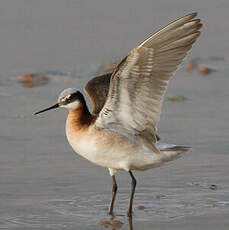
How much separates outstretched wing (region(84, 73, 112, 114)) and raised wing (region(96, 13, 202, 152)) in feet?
2.54

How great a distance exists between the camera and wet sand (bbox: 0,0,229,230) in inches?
354

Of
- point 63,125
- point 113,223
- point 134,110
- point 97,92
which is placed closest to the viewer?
point 113,223

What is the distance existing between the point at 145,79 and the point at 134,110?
0.45 m

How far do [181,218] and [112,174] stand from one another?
3.88ft

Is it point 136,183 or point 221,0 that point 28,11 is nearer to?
point 221,0

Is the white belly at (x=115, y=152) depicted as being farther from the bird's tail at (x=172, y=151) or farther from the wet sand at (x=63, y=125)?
the wet sand at (x=63, y=125)

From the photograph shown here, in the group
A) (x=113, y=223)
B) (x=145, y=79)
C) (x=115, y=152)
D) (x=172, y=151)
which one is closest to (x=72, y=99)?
Answer: (x=115, y=152)

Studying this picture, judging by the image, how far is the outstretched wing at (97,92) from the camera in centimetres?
1017

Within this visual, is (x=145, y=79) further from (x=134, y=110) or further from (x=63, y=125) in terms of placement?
(x=63, y=125)

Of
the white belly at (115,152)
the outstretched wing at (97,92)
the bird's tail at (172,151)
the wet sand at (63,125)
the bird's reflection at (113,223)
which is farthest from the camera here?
the outstretched wing at (97,92)

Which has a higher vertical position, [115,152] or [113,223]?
[115,152]

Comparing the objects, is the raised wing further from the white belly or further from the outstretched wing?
the outstretched wing

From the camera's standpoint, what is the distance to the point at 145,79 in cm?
888

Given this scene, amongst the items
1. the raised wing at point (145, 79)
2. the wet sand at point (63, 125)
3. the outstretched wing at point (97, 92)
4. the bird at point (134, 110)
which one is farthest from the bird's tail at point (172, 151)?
the outstretched wing at point (97, 92)
